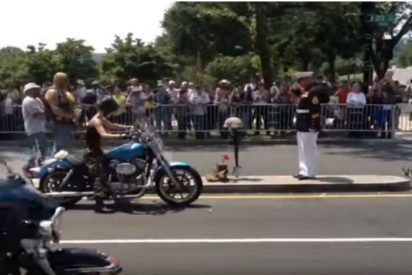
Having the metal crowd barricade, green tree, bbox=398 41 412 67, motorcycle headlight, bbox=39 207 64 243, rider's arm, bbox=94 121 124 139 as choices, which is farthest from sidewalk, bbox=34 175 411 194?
green tree, bbox=398 41 412 67

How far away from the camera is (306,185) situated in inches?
502

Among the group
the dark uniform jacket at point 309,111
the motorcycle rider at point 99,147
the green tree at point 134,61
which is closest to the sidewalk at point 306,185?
the dark uniform jacket at point 309,111

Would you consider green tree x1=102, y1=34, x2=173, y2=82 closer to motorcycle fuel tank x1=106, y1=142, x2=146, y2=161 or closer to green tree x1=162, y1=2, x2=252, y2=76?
green tree x1=162, y1=2, x2=252, y2=76

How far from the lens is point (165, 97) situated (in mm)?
21188

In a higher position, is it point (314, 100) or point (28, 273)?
point (314, 100)

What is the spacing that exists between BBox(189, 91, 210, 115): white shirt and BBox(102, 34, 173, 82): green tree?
20.5m

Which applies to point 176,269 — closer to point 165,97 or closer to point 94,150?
point 94,150

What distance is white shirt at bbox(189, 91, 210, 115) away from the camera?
67.9 ft

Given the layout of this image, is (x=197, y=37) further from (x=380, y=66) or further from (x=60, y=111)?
(x=60, y=111)

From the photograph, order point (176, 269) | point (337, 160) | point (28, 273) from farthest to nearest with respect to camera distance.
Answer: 1. point (337, 160)
2. point (176, 269)
3. point (28, 273)

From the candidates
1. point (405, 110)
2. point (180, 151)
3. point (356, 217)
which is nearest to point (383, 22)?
point (405, 110)

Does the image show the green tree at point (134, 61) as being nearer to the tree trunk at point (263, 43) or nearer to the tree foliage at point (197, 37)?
the tree foliage at point (197, 37)

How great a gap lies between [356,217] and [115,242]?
10.6 ft

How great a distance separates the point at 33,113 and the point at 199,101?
26.0ft
